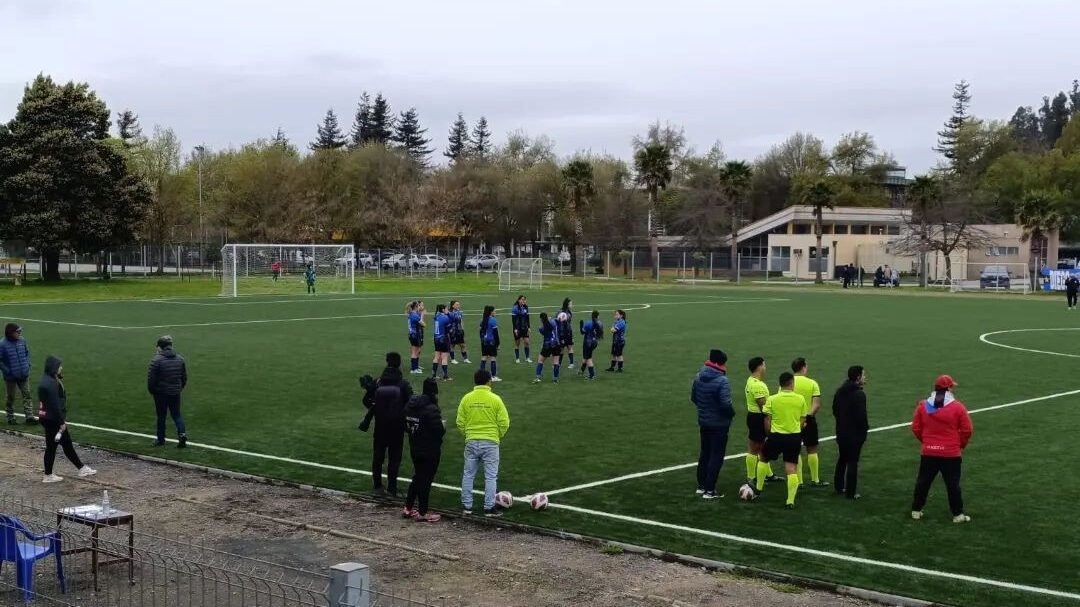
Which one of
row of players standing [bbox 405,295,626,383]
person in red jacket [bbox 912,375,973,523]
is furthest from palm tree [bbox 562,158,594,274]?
person in red jacket [bbox 912,375,973,523]

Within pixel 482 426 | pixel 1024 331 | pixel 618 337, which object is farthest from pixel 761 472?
pixel 1024 331

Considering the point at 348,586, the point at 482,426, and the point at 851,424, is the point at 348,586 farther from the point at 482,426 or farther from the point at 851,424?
the point at 851,424

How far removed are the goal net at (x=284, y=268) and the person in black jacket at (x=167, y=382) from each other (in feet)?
142

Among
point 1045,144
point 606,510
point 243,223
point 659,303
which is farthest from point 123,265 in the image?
point 1045,144

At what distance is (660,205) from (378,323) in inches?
2692

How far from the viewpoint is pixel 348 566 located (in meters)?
5.45

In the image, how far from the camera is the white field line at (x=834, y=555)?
9.65 meters

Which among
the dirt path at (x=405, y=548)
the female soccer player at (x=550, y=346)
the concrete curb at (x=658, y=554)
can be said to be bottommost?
the dirt path at (x=405, y=548)

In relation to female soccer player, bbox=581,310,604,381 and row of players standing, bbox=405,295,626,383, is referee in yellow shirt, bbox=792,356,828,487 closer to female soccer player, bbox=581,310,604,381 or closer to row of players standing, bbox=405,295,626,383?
row of players standing, bbox=405,295,626,383

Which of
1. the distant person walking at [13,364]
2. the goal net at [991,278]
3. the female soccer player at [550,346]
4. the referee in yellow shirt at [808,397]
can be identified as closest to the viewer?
Answer: the referee in yellow shirt at [808,397]

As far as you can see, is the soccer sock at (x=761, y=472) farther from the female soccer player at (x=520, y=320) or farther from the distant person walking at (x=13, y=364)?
the distant person walking at (x=13, y=364)

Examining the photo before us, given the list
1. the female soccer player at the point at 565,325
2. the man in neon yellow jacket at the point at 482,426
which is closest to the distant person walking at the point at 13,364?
the man in neon yellow jacket at the point at 482,426

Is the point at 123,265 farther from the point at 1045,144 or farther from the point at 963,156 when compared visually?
the point at 1045,144

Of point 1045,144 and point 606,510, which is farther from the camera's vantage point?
point 1045,144
